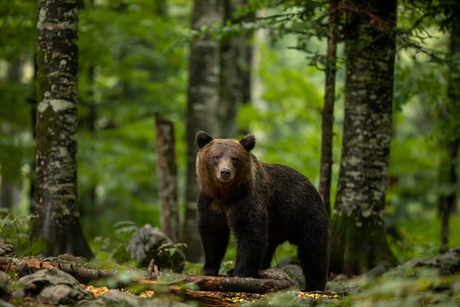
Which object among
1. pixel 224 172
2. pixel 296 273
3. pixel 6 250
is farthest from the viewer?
pixel 296 273

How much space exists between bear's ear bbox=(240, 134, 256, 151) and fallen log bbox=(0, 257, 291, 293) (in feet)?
5.26

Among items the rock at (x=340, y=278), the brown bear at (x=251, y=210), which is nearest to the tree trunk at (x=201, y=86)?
the rock at (x=340, y=278)

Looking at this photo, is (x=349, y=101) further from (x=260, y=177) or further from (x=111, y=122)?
(x=111, y=122)

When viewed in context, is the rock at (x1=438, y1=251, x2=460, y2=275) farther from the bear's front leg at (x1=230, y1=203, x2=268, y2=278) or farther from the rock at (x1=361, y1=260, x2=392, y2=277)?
the bear's front leg at (x1=230, y1=203, x2=268, y2=278)

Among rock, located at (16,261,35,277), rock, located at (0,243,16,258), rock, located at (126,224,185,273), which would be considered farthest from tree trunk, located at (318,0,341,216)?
rock, located at (16,261,35,277)

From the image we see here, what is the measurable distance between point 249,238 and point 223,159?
92cm

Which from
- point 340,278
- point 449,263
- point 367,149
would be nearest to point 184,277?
point 340,278

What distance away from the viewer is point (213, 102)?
1102 centimetres

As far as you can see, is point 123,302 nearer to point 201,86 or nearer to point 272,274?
point 272,274

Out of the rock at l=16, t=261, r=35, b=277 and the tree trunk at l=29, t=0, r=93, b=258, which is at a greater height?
the tree trunk at l=29, t=0, r=93, b=258

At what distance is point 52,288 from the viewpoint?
335cm

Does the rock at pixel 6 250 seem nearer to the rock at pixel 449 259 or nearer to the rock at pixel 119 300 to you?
the rock at pixel 119 300

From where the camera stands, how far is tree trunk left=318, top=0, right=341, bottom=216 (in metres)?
6.89

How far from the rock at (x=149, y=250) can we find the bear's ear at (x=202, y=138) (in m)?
1.69
